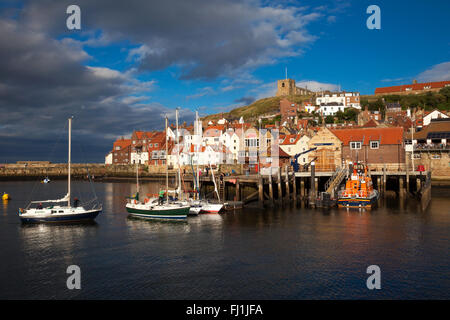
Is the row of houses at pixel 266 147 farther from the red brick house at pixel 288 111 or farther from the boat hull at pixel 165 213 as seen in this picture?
the red brick house at pixel 288 111

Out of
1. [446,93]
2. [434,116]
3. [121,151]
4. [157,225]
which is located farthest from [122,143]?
[446,93]

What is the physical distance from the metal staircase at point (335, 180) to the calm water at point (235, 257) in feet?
25.7

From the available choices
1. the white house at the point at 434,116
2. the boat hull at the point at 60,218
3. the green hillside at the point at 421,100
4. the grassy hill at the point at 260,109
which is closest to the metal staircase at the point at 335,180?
the boat hull at the point at 60,218

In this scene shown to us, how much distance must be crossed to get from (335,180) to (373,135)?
1604 centimetres

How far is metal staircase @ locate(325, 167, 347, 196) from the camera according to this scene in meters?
42.0

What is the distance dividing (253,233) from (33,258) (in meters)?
15.1

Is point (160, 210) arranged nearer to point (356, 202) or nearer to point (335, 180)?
point (356, 202)

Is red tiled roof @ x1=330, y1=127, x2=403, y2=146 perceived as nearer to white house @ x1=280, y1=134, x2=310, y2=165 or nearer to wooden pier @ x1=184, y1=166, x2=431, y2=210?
wooden pier @ x1=184, y1=166, x2=431, y2=210

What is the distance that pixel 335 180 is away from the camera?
43.8 meters

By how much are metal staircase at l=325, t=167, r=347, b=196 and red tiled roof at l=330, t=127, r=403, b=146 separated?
10145 millimetres

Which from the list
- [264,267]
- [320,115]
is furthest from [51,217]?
[320,115]

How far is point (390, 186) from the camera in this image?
5241 centimetres

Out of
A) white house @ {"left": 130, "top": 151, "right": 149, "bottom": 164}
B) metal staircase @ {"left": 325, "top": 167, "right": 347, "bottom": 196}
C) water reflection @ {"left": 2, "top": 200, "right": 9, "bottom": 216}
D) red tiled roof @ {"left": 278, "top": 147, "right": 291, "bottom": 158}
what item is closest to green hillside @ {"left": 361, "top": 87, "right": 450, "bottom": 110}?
red tiled roof @ {"left": 278, "top": 147, "right": 291, "bottom": 158}

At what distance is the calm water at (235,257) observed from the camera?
16.7 metres
